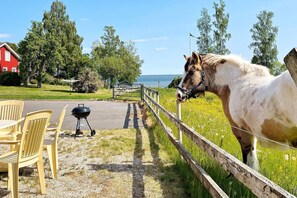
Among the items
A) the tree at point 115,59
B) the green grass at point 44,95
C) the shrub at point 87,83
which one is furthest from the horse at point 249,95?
the tree at point 115,59

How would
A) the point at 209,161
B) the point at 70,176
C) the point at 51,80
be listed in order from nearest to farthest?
the point at 209,161
the point at 70,176
the point at 51,80

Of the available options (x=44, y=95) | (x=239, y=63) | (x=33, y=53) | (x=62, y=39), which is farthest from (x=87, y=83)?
(x=239, y=63)

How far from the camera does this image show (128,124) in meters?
10.0

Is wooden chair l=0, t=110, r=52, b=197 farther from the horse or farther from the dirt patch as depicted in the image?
the horse

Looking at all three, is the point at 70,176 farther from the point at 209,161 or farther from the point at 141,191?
the point at 209,161

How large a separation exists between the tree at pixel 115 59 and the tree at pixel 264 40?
2478cm

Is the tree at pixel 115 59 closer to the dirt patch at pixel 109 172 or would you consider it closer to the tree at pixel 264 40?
the tree at pixel 264 40

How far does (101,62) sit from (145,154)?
2097 inches

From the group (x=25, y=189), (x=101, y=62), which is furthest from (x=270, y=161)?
(x=101, y=62)

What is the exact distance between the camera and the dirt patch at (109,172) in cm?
414

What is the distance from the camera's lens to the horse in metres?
2.64

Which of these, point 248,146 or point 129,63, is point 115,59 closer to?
point 129,63

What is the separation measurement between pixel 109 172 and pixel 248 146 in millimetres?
2345

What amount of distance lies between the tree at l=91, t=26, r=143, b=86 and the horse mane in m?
53.0
